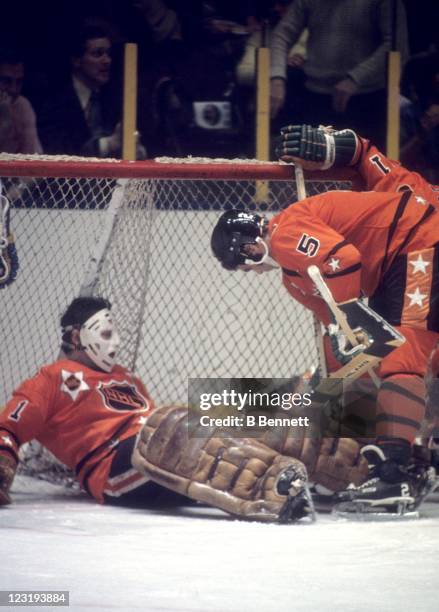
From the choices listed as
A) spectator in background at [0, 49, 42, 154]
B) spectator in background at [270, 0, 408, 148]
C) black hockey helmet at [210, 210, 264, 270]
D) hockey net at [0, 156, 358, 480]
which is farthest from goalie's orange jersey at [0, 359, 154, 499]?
spectator in background at [270, 0, 408, 148]

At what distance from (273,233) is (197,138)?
1.70 m

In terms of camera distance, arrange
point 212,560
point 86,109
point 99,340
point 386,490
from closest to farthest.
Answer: point 212,560, point 386,490, point 99,340, point 86,109

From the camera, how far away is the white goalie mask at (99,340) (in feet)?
10.2

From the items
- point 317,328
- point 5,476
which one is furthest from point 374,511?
point 5,476

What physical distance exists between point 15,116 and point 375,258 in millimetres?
1947

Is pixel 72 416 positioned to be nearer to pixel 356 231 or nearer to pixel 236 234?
pixel 236 234

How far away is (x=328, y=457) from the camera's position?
9.88ft

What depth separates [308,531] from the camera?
105 inches

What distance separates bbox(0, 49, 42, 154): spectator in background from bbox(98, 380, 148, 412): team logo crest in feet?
5.08

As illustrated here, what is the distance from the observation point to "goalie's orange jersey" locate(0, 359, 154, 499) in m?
2.96

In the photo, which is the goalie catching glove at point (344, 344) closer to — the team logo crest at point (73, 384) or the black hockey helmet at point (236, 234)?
the black hockey helmet at point (236, 234)

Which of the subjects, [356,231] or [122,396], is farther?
[122,396]

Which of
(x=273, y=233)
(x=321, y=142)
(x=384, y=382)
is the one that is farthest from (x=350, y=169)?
(x=384, y=382)

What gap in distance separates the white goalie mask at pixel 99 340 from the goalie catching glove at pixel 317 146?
2.04ft
